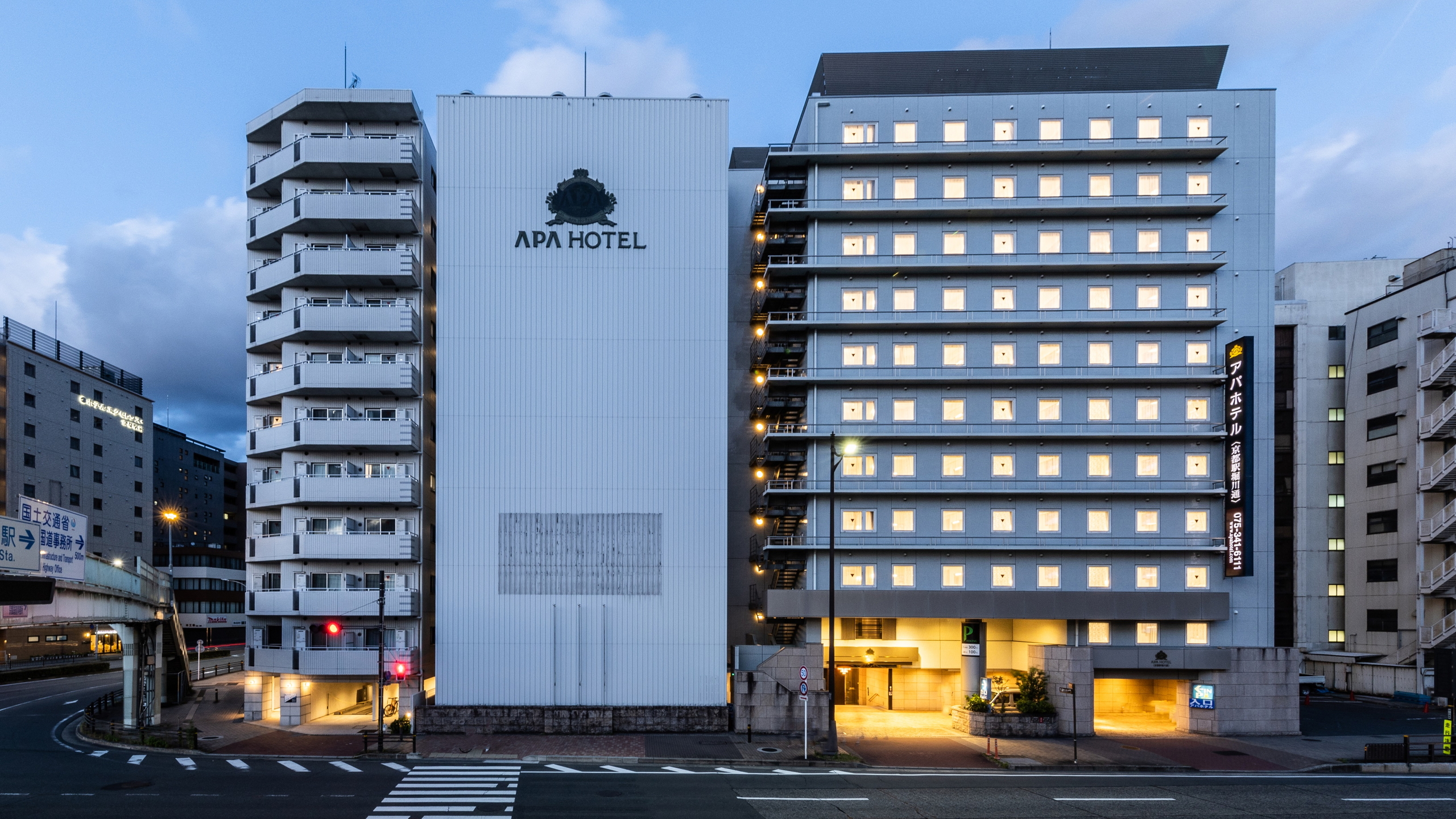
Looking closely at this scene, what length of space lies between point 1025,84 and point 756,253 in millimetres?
16705

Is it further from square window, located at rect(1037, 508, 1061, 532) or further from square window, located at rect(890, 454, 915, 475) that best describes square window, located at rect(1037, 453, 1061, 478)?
square window, located at rect(890, 454, 915, 475)

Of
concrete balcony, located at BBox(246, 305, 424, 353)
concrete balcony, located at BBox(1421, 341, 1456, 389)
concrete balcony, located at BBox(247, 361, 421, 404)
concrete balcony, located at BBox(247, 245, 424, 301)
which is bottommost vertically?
concrete balcony, located at BBox(247, 361, 421, 404)

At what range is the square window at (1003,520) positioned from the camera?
39.1 m

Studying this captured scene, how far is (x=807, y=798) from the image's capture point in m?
24.5

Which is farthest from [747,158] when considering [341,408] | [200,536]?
[200,536]

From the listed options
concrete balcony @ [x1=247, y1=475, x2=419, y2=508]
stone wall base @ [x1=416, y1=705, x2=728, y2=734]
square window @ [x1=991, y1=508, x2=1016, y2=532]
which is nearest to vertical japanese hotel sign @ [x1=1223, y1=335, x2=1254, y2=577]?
square window @ [x1=991, y1=508, x2=1016, y2=532]

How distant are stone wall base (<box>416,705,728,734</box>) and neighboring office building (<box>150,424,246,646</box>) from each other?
3622 cm

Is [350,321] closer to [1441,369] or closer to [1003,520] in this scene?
[1003,520]

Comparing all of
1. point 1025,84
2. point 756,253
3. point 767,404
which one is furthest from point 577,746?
point 1025,84

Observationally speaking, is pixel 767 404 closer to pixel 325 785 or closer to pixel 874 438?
pixel 874 438

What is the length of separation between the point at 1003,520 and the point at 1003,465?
2742 mm

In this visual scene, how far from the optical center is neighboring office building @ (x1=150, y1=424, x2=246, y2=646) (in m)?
Result: 83.8

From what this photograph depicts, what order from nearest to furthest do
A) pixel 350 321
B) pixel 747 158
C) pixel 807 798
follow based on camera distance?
pixel 807 798 < pixel 350 321 < pixel 747 158

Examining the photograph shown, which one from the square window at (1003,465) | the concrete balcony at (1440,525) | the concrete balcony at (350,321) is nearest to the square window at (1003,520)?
the square window at (1003,465)
